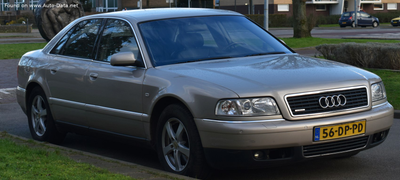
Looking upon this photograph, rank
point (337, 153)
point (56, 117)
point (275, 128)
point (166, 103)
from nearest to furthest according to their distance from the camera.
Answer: point (275, 128), point (337, 153), point (166, 103), point (56, 117)

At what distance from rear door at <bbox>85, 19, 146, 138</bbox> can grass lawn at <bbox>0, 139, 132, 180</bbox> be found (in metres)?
0.59

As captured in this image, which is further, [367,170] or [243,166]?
[367,170]

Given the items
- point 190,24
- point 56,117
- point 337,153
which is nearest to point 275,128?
point 337,153

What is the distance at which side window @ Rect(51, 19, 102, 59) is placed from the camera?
251 inches

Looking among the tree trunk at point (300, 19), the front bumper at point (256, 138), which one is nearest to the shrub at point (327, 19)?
the tree trunk at point (300, 19)

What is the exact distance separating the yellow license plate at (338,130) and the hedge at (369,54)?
8577 millimetres

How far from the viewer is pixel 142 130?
17.6 feet

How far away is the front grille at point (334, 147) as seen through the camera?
4.63 metres

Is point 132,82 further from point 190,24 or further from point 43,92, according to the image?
point 43,92

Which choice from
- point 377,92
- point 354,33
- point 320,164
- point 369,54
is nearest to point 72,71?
point 320,164

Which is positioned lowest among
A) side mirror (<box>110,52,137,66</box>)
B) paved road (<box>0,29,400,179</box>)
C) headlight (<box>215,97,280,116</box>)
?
paved road (<box>0,29,400,179</box>)

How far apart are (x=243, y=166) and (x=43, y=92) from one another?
10.5ft

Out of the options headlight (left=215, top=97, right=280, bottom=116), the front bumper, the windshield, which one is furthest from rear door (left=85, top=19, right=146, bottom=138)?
headlight (left=215, top=97, right=280, bottom=116)

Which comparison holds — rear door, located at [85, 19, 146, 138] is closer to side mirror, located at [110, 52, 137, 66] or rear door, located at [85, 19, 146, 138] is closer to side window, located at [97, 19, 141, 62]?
side window, located at [97, 19, 141, 62]
